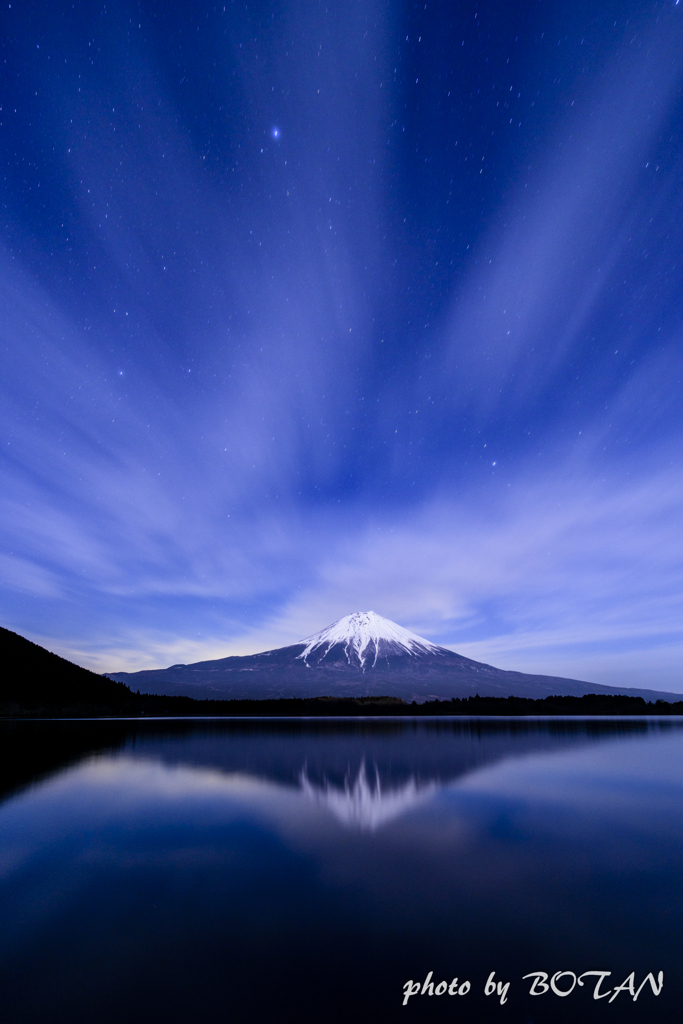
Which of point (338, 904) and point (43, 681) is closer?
point (338, 904)

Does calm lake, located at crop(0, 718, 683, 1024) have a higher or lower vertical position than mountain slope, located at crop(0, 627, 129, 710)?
lower

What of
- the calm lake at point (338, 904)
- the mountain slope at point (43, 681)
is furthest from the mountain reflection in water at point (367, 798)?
the mountain slope at point (43, 681)

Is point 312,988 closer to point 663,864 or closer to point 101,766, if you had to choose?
point 663,864

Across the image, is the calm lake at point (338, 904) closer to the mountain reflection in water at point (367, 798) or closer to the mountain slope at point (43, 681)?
the mountain reflection in water at point (367, 798)

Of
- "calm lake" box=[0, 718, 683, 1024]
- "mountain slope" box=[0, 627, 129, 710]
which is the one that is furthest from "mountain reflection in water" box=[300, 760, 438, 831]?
"mountain slope" box=[0, 627, 129, 710]

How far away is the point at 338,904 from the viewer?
407 inches

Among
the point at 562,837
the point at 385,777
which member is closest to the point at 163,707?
the point at 385,777

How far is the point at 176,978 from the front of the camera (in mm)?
7488

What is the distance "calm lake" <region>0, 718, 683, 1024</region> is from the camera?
22.7ft

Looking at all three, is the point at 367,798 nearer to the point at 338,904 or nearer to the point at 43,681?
the point at 338,904

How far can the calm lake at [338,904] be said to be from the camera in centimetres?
693

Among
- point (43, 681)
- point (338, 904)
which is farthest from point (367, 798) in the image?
point (43, 681)

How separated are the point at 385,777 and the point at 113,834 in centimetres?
1480

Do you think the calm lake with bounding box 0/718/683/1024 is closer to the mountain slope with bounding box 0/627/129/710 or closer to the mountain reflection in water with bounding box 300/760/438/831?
the mountain reflection in water with bounding box 300/760/438/831
